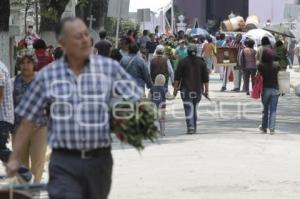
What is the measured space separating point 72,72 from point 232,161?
722 centimetres

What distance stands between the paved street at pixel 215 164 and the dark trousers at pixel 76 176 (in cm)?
356

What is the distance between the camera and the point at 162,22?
52.7 m

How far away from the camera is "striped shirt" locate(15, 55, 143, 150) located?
6.28 m

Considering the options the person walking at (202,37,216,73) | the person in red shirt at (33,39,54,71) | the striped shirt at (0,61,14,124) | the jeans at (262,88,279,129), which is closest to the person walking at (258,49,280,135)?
the jeans at (262,88,279,129)

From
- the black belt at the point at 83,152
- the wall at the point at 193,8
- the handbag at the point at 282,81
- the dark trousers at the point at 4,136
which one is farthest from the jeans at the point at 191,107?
the wall at the point at 193,8

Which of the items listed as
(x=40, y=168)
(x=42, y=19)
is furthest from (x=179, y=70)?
(x=42, y=19)

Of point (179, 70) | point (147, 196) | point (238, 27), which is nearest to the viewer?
point (147, 196)

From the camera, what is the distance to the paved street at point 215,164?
→ 1080 centimetres

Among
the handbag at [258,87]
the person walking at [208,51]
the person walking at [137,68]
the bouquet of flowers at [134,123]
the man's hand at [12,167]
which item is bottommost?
the person walking at [208,51]

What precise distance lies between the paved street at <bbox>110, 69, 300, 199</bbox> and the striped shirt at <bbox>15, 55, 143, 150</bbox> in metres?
4.14

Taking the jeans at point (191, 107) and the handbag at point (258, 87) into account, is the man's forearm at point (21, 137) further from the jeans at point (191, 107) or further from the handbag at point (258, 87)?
the handbag at point (258, 87)

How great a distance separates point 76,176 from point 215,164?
684 centimetres

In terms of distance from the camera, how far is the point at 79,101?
20.6 feet

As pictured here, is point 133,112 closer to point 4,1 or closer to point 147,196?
point 147,196
